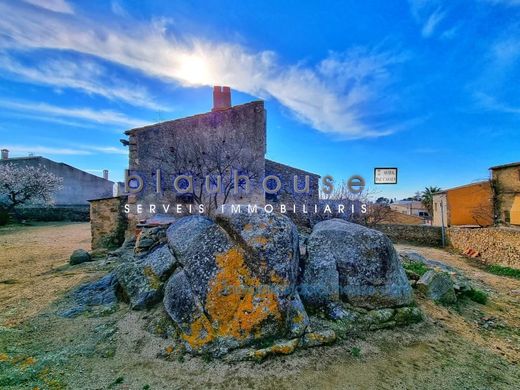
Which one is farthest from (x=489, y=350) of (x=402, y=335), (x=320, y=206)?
(x=320, y=206)

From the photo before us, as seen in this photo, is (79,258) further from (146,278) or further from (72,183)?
(72,183)

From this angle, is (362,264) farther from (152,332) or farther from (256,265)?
(152,332)

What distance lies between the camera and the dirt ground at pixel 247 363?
9.54 feet

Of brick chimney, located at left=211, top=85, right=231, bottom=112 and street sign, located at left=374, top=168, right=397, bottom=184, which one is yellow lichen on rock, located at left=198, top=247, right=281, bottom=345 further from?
brick chimney, located at left=211, top=85, right=231, bottom=112

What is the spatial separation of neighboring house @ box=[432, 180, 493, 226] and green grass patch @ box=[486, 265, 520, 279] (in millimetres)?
7145

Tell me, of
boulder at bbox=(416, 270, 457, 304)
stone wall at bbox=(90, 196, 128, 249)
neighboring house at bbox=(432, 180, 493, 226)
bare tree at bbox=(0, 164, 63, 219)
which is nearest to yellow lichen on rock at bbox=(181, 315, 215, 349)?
boulder at bbox=(416, 270, 457, 304)

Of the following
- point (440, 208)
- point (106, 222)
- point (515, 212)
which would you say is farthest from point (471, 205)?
point (106, 222)

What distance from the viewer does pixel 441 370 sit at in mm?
3178

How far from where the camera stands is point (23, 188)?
2147 centimetres

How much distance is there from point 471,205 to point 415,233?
4.75m

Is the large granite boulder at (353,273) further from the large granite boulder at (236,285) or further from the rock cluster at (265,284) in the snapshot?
the large granite boulder at (236,285)

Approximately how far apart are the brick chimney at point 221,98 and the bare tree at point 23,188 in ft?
65.7

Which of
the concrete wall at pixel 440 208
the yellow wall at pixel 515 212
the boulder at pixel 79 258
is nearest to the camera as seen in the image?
the boulder at pixel 79 258

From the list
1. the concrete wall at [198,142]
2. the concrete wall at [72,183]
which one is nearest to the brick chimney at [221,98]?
the concrete wall at [198,142]
